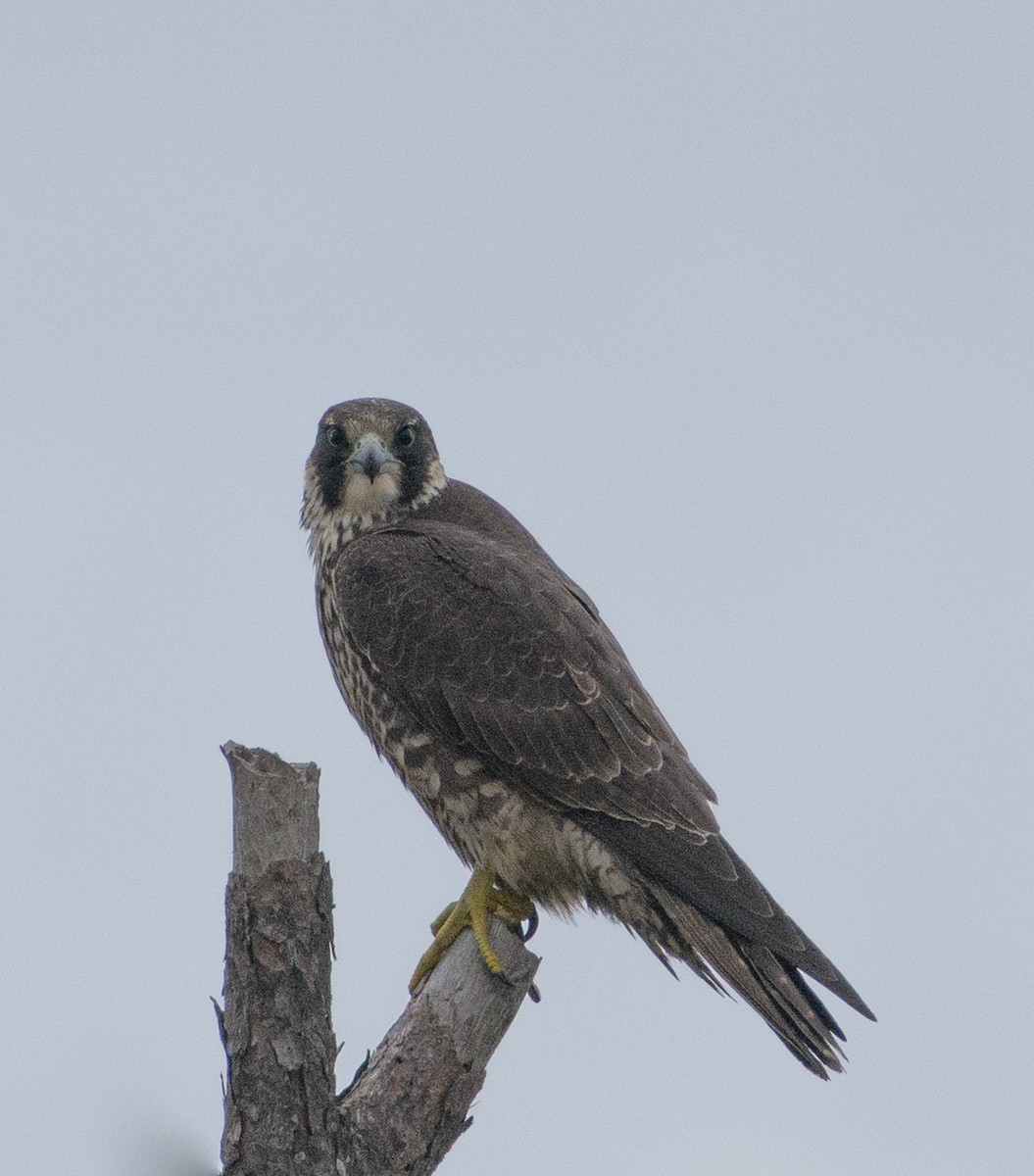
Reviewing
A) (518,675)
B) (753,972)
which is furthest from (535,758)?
(753,972)

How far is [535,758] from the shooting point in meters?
4.89

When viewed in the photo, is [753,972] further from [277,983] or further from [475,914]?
[277,983]

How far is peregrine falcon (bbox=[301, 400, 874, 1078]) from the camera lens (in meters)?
4.65

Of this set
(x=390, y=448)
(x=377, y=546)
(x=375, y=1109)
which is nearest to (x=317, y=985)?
(x=375, y=1109)

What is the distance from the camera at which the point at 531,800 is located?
16.1ft

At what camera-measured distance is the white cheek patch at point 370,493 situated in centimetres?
570

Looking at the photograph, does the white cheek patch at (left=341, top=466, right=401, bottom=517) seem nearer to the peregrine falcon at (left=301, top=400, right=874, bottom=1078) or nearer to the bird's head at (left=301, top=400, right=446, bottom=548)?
the bird's head at (left=301, top=400, right=446, bottom=548)

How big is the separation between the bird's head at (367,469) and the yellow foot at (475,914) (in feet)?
4.73

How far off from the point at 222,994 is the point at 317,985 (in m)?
0.22

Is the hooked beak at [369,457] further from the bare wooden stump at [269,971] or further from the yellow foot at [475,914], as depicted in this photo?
the bare wooden stump at [269,971]

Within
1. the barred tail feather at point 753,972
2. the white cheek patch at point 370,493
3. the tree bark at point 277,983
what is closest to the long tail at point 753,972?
the barred tail feather at point 753,972

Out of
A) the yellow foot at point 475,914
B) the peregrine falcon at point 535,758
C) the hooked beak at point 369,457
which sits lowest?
the yellow foot at point 475,914

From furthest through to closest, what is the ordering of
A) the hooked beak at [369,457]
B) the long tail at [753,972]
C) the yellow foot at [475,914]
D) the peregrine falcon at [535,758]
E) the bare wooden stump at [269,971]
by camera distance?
the hooked beak at [369,457] < the yellow foot at [475,914] < the peregrine falcon at [535,758] < the long tail at [753,972] < the bare wooden stump at [269,971]

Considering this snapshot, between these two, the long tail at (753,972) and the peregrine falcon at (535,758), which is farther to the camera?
the peregrine falcon at (535,758)
